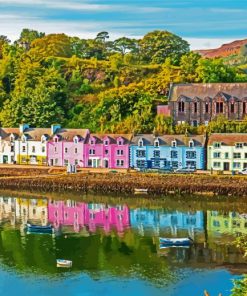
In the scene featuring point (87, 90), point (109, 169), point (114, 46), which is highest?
point (114, 46)

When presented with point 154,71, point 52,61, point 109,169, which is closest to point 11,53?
point 52,61

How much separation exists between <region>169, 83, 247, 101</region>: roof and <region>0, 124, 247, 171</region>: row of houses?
700 cm

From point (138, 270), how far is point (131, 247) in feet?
13.8

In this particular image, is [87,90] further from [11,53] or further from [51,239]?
[51,239]

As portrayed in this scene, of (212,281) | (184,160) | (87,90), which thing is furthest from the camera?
(87,90)

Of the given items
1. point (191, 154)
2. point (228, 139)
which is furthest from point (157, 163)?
point (228, 139)

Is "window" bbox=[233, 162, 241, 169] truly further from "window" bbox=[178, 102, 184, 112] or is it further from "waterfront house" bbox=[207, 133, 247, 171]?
"window" bbox=[178, 102, 184, 112]

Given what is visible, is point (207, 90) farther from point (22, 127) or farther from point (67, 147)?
point (22, 127)

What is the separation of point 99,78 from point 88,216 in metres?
37.0

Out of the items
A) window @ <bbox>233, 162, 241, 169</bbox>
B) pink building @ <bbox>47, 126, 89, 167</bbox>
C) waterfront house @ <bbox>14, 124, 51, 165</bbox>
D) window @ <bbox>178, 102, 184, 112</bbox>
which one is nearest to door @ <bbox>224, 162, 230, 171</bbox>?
window @ <bbox>233, 162, 241, 169</bbox>

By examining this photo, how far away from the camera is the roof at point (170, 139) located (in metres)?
57.0

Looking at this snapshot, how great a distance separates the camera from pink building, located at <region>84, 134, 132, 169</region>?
58.7 m

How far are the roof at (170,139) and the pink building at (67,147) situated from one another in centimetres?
489

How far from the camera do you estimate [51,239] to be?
127 ft
